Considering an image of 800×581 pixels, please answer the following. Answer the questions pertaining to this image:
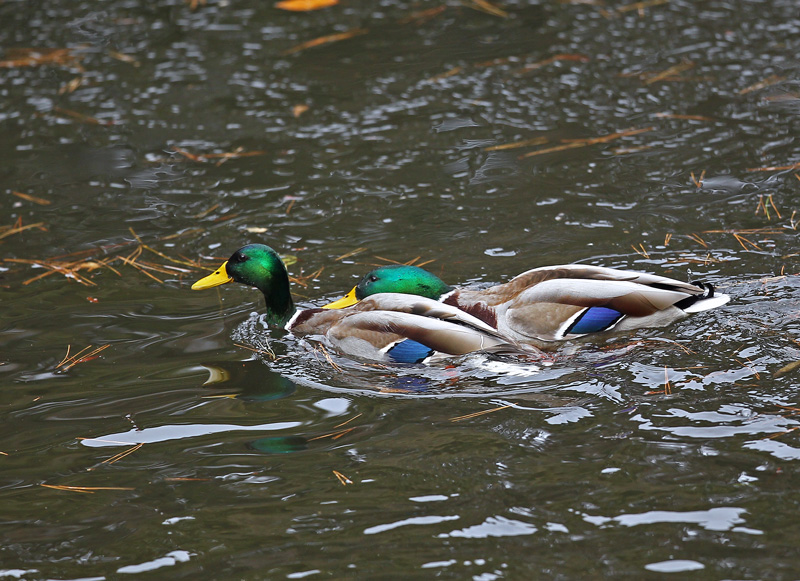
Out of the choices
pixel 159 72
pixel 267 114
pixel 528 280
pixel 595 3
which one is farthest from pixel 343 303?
pixel 595 3

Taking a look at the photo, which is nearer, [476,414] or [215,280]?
[476,414]

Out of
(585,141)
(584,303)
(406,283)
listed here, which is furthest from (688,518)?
(585,141)

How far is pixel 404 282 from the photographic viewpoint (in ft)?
17.4

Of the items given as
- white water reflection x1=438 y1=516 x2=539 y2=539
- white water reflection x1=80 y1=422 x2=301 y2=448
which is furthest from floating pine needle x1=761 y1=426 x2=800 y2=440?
white water reflection x1=80 y1=422 x2=301 y2=448

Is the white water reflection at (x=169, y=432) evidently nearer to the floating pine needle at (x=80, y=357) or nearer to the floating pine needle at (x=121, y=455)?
the floating pine needle at (x=121, y=455)

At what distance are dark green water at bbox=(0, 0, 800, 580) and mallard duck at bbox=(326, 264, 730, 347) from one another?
0.12 meters

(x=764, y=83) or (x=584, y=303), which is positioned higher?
(x=764, y=83)

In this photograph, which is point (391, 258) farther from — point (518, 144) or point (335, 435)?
point (335, 435)

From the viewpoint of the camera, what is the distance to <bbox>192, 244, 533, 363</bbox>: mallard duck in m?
4.67

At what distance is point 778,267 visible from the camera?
206 inches

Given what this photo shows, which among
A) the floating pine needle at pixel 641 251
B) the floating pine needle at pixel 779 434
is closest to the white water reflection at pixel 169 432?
the floating pine needle at pixel 779 434

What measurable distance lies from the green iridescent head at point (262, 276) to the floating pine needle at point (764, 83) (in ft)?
13.8

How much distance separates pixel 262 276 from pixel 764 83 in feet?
14.9

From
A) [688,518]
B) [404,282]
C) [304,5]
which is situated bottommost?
[688,518]
